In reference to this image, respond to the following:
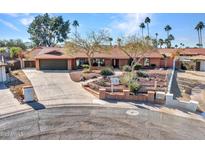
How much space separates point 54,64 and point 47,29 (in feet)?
86.1

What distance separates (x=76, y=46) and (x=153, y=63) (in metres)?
15.6

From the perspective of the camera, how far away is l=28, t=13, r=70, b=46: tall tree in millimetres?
52406

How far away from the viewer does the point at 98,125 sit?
404 inches

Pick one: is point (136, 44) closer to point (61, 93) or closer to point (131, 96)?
point (131, 96)

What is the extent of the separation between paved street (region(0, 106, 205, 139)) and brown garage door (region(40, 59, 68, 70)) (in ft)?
63.8

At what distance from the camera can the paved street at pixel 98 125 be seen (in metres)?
9.24

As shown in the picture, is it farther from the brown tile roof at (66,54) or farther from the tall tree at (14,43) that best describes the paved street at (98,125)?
the tall tree at (14,43)

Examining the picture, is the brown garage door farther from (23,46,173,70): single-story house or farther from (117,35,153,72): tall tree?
(117,35,153,72): tall tree

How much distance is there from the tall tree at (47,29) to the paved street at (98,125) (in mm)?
44043

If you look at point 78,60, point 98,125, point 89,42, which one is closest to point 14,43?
point 78,60

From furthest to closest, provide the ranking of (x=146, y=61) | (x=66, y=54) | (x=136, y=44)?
(x=146, y=61)
(x=66, y=54)
(x=136, y=44)

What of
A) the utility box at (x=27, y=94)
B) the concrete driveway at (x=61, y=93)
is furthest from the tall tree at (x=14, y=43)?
the utility box at (x=27, y=94)

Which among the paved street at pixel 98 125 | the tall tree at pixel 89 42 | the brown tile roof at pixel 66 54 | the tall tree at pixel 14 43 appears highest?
the tall tree at pixel 14 43

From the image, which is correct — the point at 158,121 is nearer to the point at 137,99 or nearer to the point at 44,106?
the point at 137,99
